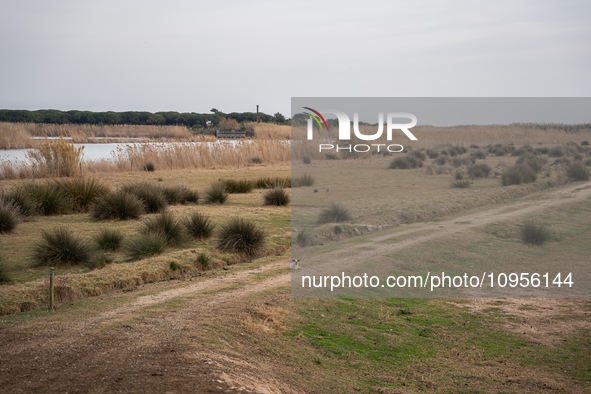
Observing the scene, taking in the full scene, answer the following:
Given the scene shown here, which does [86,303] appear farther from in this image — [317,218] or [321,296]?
[317,218]

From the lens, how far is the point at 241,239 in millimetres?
10078

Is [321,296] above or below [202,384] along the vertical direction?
below

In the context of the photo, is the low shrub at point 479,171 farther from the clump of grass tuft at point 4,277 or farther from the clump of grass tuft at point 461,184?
the clump of grass tuft at point 4,277

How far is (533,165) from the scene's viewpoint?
25.9 metres

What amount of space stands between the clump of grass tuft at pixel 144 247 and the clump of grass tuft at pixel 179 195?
19.7 ft

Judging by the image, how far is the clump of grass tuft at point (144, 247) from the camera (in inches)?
357

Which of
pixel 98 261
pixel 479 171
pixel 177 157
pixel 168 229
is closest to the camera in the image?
pixel 98 261

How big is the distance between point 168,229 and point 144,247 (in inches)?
49.9

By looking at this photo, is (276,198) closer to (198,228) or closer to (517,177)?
(198,228)

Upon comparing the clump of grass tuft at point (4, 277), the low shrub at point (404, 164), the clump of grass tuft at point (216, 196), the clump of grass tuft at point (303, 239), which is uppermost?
the low shrub at point (404, 164)

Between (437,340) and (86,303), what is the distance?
188 inches

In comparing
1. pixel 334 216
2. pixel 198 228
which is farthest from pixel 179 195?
pixel 334 216

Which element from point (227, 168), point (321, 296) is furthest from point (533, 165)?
point (321, 296)

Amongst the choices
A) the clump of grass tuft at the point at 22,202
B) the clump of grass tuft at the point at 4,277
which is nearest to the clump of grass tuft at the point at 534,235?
the clump of grass tuft at the point at 4,277
